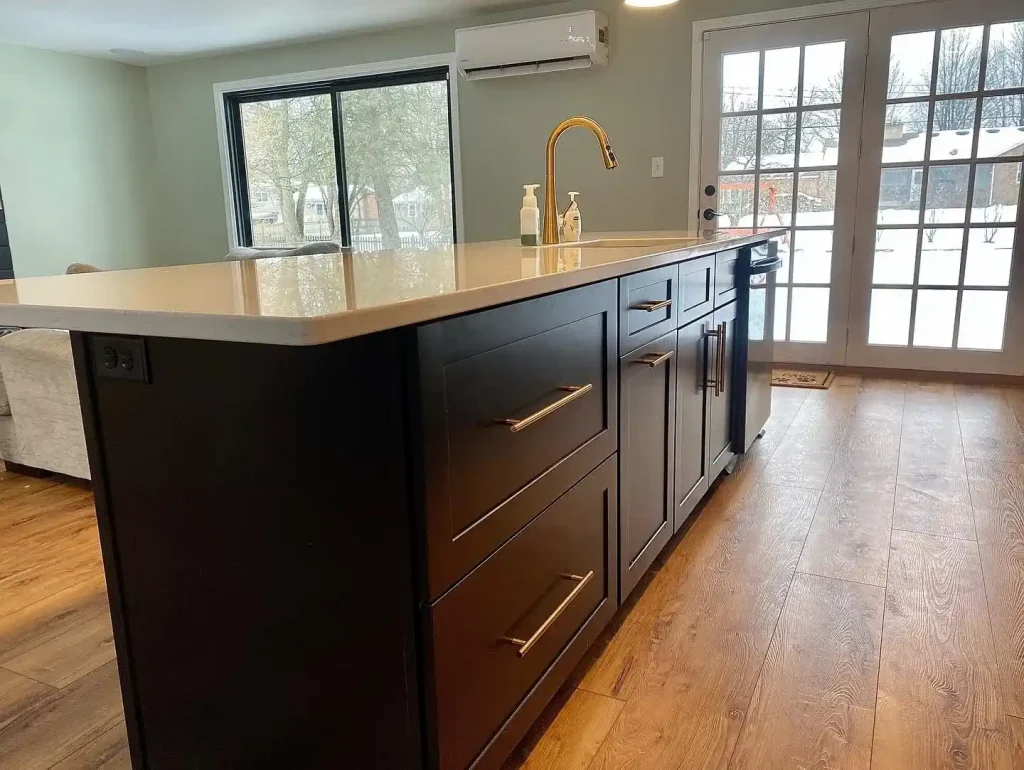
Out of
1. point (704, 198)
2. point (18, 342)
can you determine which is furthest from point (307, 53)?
point (18, 342)

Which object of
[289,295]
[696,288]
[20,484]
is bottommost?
[20,484]

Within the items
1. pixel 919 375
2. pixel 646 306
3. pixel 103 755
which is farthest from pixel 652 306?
pixel 919 375

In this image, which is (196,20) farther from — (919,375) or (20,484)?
(919,375)

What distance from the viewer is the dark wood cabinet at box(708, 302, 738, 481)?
7.41 ft

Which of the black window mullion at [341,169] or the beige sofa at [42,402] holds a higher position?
the black window mullion at [341,169]

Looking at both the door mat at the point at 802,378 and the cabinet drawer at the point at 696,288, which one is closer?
the cabinet drawer at the point at 696,288

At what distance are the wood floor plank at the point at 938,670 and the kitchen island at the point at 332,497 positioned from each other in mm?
643

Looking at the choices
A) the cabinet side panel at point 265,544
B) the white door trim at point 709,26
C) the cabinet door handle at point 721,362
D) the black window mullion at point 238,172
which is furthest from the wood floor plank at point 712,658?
the black window mullion at point 238,172

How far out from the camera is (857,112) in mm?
4004

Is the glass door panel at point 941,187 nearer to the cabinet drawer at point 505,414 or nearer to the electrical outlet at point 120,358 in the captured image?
the cabinet drawer at point 505,414

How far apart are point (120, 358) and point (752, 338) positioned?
210 centimetres

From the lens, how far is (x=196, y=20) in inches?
187

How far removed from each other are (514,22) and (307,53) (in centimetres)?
170

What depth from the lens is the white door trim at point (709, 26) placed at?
391cm
